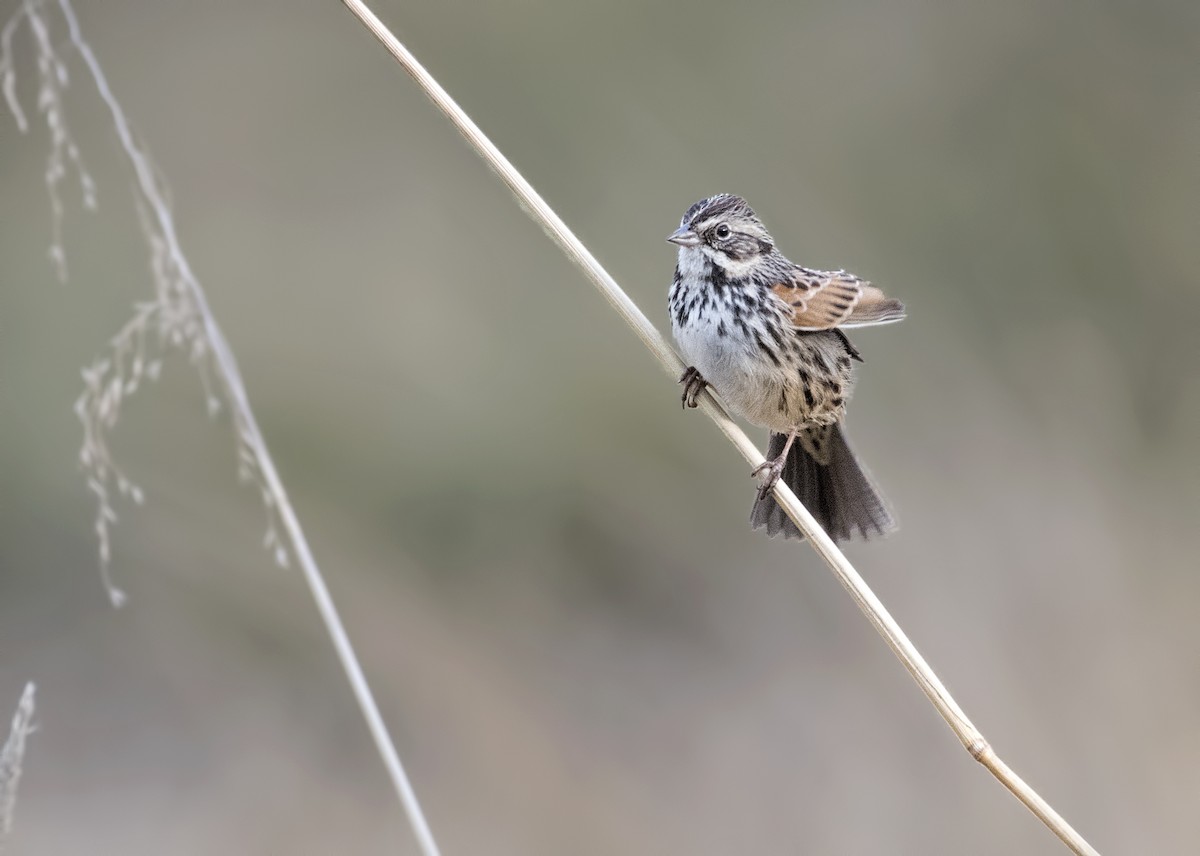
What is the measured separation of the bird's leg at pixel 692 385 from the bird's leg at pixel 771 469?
0.78 feet

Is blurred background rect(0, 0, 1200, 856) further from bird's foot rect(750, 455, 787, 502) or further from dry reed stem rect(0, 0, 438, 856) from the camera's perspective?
dry reed stem rect(0, 0, 438, 856)

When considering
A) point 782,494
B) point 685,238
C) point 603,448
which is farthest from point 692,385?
point 603,448

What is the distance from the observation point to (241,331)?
5246 millimetres

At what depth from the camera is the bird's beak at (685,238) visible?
2803 mm

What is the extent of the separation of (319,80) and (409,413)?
1.58 metres

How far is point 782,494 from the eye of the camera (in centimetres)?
236

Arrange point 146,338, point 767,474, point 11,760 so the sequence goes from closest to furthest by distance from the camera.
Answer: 1. point 11,760
2. point 146,338
3. point 767,474

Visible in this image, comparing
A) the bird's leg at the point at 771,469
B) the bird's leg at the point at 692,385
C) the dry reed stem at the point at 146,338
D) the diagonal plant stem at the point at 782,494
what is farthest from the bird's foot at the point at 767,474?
the dry reed stem at the point at 146,338

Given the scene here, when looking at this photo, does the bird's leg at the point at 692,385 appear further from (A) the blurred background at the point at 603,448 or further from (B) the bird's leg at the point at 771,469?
(A) the blurred background at the point at 603,448

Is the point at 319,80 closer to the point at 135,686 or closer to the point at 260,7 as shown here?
the point at 260,7

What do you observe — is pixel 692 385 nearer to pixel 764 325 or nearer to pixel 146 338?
pixel 764 325

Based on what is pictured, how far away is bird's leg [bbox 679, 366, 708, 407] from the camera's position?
9.33 feet

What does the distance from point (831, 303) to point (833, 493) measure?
596mm

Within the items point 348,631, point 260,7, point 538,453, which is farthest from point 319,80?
point 348,631
